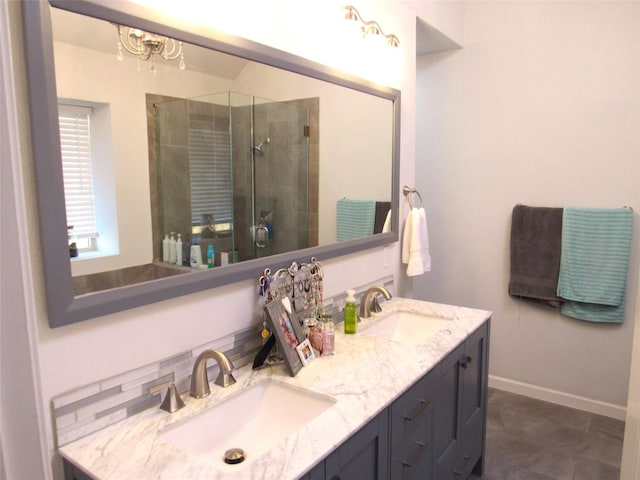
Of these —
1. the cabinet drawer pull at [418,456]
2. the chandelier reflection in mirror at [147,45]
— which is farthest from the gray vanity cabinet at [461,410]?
the chandelier reflection in mirror at [147,45]

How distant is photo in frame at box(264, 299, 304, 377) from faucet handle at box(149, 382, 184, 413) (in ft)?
1.16

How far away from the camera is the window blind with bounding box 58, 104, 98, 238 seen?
3.53 ft

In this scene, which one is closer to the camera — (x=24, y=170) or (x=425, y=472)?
(x=24, y=170)

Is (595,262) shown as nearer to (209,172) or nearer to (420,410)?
(420,410)

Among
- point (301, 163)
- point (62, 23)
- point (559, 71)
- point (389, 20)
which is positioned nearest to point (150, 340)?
point (62, 23)

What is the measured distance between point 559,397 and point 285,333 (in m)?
2.25

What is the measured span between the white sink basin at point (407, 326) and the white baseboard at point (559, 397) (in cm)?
134

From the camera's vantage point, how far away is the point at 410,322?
7.35 feet

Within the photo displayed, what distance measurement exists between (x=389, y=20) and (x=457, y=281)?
5.90ft

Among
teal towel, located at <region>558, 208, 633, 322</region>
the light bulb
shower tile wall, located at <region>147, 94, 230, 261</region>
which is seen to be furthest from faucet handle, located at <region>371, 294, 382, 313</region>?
the light bulb

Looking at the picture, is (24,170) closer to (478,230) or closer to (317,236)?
(317,236)

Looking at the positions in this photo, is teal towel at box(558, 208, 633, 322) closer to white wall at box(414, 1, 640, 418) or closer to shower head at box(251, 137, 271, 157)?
white wall at box(414, 1, 640, 418)

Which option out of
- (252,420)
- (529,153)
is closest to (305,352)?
(252,420)

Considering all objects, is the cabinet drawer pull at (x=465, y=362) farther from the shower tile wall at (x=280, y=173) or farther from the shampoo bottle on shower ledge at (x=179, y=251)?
the shampoo bottle on shower ledge at (x=179, y=251)
